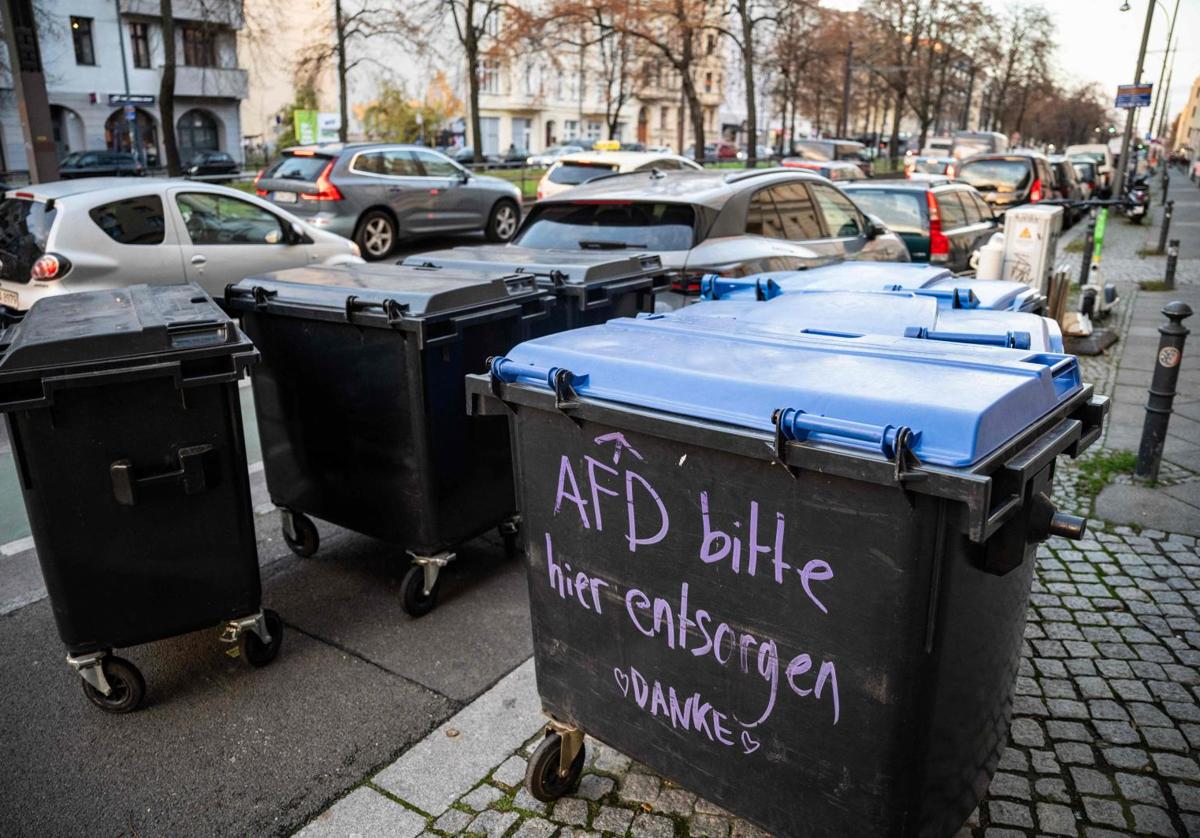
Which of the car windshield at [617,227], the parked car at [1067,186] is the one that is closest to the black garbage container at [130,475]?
the car windshield at [617,227]

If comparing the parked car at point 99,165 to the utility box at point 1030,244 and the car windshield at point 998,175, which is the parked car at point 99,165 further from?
the utility box at point 1030,244

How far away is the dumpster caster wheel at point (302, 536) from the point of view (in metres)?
4.54

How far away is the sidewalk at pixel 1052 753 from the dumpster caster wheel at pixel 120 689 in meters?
0.98

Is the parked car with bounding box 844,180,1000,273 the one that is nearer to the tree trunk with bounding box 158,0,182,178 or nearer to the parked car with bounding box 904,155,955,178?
the parked car with bounding box 904,155,955,178

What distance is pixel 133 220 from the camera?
8.19m

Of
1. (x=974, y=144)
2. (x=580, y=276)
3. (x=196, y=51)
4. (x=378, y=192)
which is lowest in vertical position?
(x=378, y=192)

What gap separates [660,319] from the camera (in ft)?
9.73

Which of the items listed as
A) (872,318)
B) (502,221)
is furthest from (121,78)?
(872,318)

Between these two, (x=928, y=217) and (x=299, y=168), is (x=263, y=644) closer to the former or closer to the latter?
(x=928, y=217)

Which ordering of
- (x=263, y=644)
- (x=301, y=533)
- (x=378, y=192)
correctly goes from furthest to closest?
1. (x=378, y=192)
2. (x=301, y=533)
3. (x=263, y=644)

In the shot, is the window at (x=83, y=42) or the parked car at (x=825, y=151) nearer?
the parked car at (x=825, y=151)

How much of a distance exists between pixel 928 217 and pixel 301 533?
8.50 m

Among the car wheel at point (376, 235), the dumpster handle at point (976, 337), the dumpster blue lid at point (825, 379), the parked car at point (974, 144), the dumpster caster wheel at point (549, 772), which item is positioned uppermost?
the parked car at point (974, 144)

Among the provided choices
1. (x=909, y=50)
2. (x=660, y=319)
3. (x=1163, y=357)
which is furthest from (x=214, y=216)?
(x=909, y=50)
